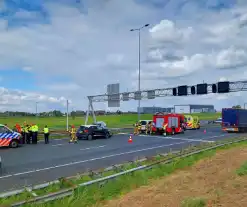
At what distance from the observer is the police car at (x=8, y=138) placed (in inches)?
874

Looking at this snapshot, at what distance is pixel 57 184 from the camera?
840 centimetres

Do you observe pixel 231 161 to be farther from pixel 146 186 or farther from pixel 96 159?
pixel 96 159

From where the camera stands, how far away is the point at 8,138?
22.4 metres

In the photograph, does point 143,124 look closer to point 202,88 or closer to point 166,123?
point 166,123

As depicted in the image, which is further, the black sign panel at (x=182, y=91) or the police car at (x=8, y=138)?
the black sign panel at (x=182, y=91)

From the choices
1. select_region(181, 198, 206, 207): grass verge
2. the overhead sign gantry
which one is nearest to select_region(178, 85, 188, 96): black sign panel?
the overhead sign gantry

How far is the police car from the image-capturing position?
2220 centimetres

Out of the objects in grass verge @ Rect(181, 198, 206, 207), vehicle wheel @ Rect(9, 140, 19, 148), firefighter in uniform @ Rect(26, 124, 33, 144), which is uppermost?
firefighter in uniform @ Rect(26, 124, 33, 144)

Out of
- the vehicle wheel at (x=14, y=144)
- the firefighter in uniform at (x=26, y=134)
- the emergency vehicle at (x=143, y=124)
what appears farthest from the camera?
the emergency vehicle at (x=143, y=124)

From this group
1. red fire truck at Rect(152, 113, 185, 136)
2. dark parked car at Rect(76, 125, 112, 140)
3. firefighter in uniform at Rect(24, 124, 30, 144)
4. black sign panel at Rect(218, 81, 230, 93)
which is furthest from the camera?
black sign panel at Rect(218, 81, 230, 93)

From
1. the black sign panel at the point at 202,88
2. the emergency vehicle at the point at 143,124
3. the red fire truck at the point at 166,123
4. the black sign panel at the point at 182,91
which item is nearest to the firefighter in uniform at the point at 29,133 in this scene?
the red fire truck at the point at 166,123

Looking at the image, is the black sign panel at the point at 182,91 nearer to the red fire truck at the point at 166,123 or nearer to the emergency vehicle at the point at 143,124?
the red fire truck at the point at 166,123

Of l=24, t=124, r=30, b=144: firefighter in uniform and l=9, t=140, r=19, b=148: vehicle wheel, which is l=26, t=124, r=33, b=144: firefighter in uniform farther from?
l=9, t=140, r=19, b=148: vehicle wheel

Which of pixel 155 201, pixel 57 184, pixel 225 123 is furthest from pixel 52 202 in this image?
pixel 225 123
